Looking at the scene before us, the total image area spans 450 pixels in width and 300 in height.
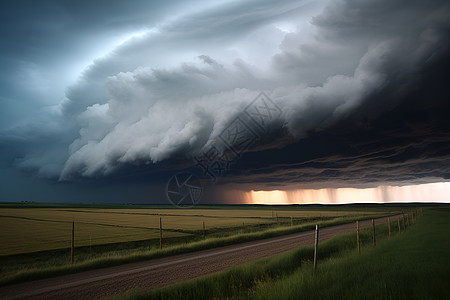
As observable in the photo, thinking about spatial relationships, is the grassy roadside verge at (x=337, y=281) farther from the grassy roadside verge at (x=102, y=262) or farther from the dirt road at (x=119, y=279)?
the grassy roadside verge at (x=102, y=262)

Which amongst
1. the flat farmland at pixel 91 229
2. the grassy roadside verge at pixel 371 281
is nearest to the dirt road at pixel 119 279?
the grassy roadside verge at pixel 371 281

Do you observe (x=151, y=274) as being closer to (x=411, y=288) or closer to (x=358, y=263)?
(x=358, y=263)

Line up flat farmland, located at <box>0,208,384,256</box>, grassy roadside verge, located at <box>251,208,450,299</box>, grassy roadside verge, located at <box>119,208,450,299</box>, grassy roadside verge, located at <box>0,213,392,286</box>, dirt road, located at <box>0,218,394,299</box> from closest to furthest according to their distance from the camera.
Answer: grassy roadside verge, located at <box>251,208,450,299</box> < grassy roadside verge, located at <box>119,208,450,299</box> < dirt road, located at <box>0,218,394,299</box> < grassy roadside verge, located at <box>0,213,392,286</box> < flat farmland, located at <box>0,208,384,256</box>

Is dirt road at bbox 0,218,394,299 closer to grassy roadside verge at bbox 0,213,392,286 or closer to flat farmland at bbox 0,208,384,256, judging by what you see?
grassy roadside verge at bbox 0,213,392,286

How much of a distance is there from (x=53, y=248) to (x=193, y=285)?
20582mm

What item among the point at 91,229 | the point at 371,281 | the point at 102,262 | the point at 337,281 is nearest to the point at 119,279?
the point at 102,262

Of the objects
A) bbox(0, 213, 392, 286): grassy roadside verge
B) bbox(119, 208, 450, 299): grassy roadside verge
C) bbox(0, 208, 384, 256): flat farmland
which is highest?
bbox(119, 208, 450, 299): grassy roadside verge

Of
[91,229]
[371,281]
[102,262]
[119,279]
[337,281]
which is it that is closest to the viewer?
[371,281]

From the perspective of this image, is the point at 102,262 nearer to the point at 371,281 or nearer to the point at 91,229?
the point at 371,281

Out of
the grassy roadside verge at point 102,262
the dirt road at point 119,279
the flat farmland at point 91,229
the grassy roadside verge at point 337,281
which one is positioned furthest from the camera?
the flat farmland at point 91,229

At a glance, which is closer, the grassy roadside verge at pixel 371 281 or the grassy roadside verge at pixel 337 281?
the grassy roadside verge at pixel 371 281

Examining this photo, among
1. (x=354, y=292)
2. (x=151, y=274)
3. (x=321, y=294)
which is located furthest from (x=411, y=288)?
(x=151, y=274)

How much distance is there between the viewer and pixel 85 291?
37.4 feet

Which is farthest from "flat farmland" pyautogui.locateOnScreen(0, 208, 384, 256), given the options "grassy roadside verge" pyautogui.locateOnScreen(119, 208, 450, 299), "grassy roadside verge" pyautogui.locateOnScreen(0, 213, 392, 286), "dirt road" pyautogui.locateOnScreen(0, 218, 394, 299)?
"grassy roadside verge" pyautogui.locateOnScreen(119, 208, 450, 299)
